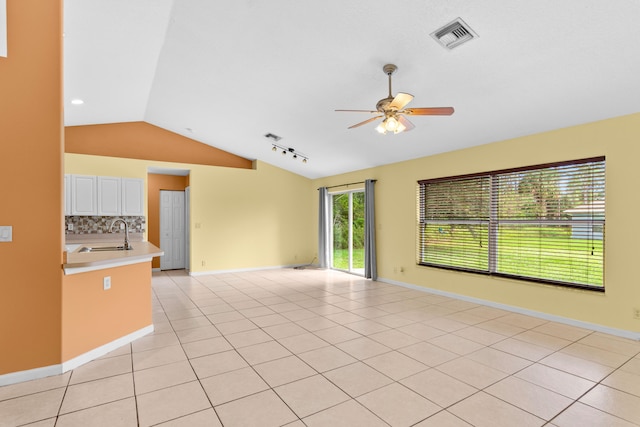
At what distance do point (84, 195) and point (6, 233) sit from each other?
405 centimetres

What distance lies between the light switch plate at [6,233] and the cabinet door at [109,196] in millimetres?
4039

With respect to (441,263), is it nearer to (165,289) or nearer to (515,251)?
(515,251)

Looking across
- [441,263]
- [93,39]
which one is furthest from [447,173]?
[93,39]

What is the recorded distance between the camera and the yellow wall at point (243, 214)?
739cm

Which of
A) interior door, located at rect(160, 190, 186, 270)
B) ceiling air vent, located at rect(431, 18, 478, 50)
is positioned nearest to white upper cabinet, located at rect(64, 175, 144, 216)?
interior door, located at rect(160, 190, 186, 270)

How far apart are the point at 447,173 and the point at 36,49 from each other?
5.22 m

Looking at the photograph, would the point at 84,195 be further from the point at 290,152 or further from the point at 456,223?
the point at 456,223

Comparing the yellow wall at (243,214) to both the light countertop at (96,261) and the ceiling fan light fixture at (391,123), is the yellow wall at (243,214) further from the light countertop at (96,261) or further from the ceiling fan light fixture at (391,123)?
the ceiling fan light fixture at (391,123)

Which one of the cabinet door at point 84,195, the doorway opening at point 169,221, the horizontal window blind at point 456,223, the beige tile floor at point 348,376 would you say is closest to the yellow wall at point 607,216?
the horizontal window blind at point 456,223

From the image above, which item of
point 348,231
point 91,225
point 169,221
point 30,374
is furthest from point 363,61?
point 169,221

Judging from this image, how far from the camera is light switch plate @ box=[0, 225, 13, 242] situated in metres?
2.50

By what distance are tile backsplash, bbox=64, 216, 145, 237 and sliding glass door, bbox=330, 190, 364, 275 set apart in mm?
4439

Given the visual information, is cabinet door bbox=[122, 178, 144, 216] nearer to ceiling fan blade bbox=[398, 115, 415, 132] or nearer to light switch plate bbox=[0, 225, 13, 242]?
light switch plate bbox=[0, 225, 13, 242]

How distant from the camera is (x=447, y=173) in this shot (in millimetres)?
5406
